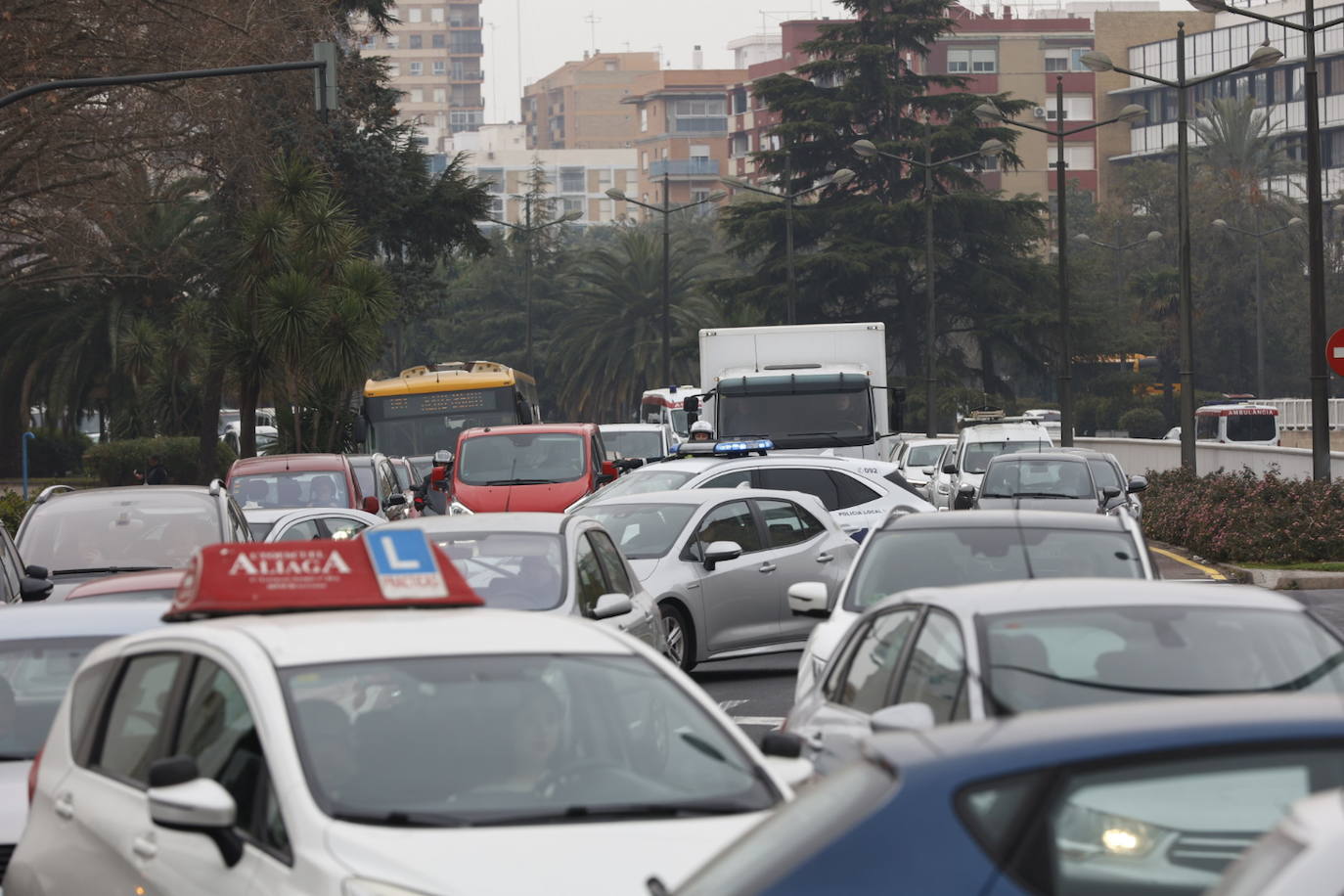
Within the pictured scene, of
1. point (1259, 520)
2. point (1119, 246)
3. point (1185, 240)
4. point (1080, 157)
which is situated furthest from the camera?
point (1080, 157)

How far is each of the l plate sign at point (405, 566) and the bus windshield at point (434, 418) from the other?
95.9 ft

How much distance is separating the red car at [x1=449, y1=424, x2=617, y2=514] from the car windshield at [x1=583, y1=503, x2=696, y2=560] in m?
8.36

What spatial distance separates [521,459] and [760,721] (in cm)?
1268

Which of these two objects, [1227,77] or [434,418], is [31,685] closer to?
[434,418]

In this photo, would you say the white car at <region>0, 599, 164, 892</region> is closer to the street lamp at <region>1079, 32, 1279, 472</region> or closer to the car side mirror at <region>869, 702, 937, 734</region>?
the car side mirror at <region>869, 702, 937, 734</region>

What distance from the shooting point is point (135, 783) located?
5.84 metres

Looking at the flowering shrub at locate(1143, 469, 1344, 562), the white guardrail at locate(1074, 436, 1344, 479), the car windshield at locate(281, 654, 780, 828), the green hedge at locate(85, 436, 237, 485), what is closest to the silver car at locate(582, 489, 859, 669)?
the car windshield at locate(281, 654, 780, 828)

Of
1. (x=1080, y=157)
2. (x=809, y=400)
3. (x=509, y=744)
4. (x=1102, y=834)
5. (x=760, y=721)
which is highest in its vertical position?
(x=1080, y=157)

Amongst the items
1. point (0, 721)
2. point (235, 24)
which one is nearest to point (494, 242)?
point (235, 24)

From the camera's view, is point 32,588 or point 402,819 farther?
point 32,588

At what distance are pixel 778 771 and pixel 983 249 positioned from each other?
60.5m

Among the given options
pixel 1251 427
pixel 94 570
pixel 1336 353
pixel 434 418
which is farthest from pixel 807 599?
pixel 1251 427

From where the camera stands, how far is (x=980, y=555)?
408 inches

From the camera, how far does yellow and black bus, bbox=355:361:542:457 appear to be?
118 feet
